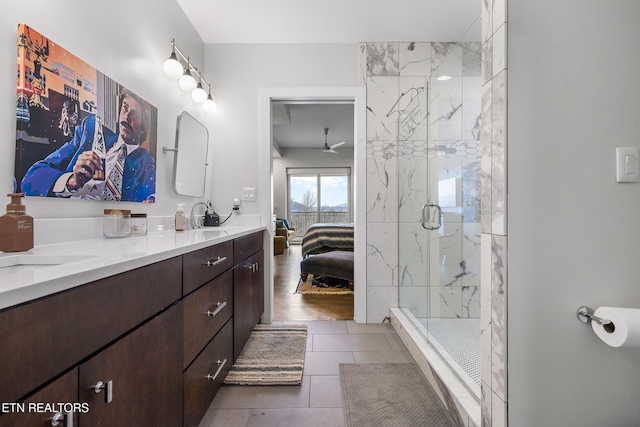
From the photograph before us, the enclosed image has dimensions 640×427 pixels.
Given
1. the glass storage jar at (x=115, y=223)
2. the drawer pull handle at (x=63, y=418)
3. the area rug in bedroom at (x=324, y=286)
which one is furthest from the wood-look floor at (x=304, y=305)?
the drawer pull handle at (x=63, y=418)

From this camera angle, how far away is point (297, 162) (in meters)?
8.05

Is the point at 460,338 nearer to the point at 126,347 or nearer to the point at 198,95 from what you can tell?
the point at 126,347

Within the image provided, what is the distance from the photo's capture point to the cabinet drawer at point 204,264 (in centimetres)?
113

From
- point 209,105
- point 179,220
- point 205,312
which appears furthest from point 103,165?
point 209,105

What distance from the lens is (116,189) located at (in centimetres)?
150

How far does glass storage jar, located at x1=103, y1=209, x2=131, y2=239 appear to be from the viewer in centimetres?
136

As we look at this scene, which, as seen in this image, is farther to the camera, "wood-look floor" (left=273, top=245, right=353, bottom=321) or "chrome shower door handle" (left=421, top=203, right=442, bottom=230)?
"wood-look floor" (left=273, top=245, right=353, bottom=321)

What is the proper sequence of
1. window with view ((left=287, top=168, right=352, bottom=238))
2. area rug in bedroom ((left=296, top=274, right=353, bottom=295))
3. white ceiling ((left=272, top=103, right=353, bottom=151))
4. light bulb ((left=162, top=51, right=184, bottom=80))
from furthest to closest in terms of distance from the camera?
window with view ((left=287, top=168, right=352, bottom=238)) < white ceiling ((left=272, top=103, right=353, bottom=151)) < area rug in bedroom ((left=296, top=274, right=353, bottom=295)) < light bulb ((left=162, top=51, right=184, bottom=80))

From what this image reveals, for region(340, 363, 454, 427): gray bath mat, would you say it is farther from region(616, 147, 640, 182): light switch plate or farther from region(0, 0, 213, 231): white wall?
region(0, 0, 213, 231): white wall

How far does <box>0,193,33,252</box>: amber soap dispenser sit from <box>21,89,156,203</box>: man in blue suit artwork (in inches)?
4.5

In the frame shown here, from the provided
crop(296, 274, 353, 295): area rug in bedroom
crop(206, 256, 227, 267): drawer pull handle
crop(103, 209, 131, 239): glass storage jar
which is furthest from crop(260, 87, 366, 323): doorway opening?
crop(103, 209, 131, 239): glass storage jar

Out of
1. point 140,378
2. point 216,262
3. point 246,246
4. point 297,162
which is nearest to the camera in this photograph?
point 140,378

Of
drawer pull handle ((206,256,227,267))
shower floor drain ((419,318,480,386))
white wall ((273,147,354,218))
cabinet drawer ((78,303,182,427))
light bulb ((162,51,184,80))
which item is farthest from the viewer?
white wall ((273,147,354,218))

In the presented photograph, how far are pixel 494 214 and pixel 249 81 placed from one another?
7.68 ft
